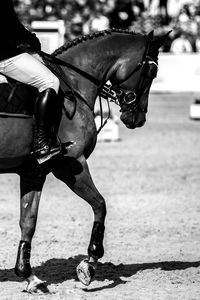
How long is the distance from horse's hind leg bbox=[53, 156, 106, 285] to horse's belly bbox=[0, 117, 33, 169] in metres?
0.43

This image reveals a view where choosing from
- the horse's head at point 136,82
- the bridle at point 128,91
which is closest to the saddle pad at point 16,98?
the bridle at point 128,91

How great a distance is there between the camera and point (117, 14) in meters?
51.7

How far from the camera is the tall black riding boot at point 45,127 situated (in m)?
6.31

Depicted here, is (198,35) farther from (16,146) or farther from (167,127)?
(16,146)

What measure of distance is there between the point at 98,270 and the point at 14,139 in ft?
6.22

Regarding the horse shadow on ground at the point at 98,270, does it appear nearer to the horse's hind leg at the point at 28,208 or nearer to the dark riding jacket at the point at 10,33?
the horse's hind leg at the point at 28,208

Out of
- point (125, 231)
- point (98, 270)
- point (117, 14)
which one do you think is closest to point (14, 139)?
point (98, 270)

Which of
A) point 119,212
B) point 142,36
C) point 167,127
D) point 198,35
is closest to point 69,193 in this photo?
point 119,212

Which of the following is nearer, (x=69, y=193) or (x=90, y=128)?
(x=90, y=128)

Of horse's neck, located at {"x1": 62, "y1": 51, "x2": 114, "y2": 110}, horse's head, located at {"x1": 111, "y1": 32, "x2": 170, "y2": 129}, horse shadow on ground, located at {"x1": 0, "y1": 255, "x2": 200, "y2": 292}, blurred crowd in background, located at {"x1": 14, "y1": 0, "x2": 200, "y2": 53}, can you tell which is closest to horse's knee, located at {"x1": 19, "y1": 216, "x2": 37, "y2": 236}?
horse shadow on ground, located at {"x1": 0, "y1": 255, "x2": 200, "y2": 292}

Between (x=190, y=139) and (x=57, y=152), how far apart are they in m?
14.2

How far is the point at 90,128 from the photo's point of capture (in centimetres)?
665

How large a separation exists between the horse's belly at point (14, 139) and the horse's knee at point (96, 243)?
100 centimetres

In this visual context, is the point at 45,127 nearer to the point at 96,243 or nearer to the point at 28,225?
the point at 28,225
